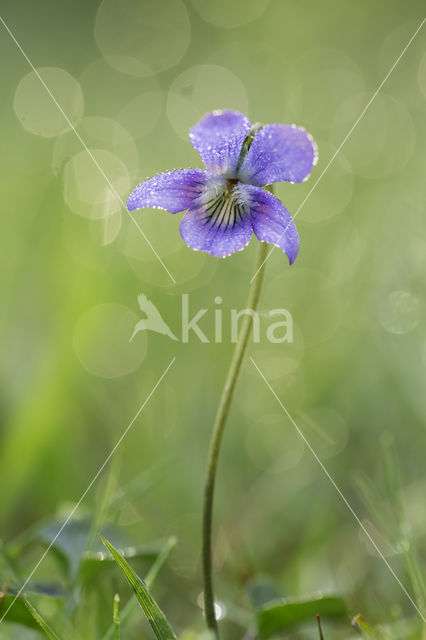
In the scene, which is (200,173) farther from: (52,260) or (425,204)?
(425,204)

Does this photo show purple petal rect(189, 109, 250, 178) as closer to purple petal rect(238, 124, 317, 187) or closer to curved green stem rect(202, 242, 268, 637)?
purple petal rect(238, 124, 317, 187)

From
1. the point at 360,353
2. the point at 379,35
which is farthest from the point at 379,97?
the point at 360,353

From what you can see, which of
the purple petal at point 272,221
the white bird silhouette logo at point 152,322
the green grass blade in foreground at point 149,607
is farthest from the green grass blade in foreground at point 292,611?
the white bird silhouette logo at point 152,322

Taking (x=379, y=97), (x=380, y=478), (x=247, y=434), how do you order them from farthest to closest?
1. (x=379, y=97)
2. (x=247, y=434)
3. (x=380, y=478)

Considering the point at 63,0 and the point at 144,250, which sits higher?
the point at 63,0

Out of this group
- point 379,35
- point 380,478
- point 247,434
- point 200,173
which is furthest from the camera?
point 379,35

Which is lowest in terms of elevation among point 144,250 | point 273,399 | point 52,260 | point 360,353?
point 273,399

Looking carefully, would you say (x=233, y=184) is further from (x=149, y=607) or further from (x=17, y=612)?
(x=17, y=612)

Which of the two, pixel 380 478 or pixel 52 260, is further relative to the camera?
pixel 52 260
